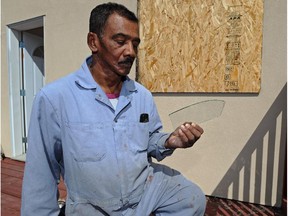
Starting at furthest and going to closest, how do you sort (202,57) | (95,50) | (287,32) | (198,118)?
(202,57) → (287,32) → (198,118) → (95,50)

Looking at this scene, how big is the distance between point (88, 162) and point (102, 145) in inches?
3.9

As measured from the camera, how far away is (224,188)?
3121 mm

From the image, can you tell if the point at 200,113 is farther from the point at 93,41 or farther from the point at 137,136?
the point at 93,41

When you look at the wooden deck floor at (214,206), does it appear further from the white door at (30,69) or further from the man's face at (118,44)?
the man's face at (118,44)

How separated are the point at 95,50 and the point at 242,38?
2072 millimetres

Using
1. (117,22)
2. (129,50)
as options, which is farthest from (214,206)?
(117,22)

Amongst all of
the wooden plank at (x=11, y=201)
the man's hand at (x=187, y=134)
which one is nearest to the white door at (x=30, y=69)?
the wooden plank at (x=11, y=201)

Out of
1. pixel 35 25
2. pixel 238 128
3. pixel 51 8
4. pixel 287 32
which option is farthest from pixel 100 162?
pixel 35 25

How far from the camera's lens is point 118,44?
1.33m

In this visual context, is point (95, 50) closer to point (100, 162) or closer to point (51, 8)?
point (100, 162)

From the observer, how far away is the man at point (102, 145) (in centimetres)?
121

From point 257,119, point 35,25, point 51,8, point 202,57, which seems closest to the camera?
point 257,119

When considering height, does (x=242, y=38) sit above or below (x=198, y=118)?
above

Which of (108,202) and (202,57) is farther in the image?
(202,57)
